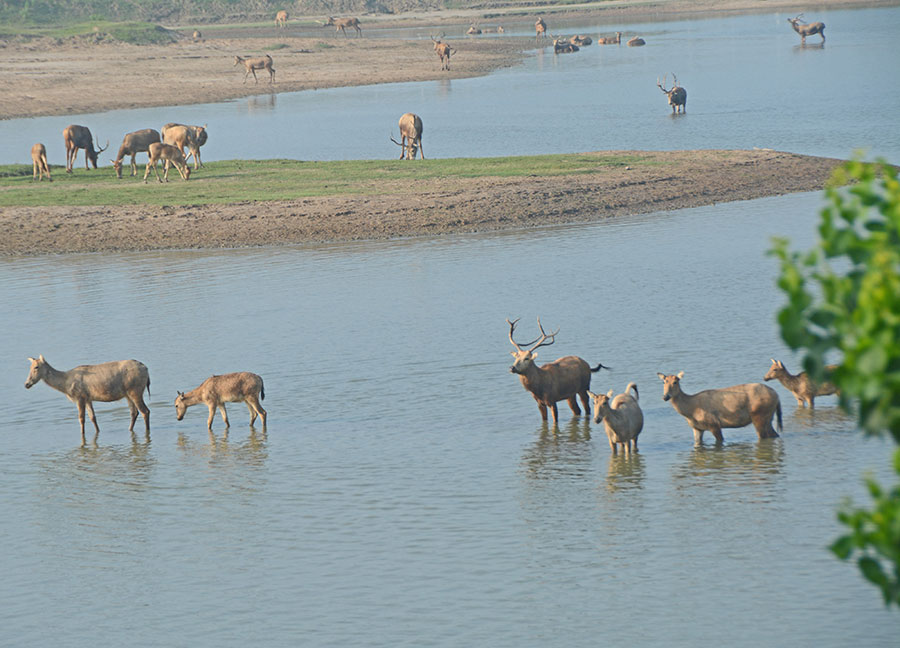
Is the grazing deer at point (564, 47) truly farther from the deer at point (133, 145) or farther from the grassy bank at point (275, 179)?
the deer at point (133, 145)

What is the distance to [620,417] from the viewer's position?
13.2m

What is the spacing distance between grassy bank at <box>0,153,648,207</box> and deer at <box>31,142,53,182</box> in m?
0.23

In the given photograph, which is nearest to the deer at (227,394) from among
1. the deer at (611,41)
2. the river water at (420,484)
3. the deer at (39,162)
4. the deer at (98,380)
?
the river water at (420,484)

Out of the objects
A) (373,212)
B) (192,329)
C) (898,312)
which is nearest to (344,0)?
(373,212)

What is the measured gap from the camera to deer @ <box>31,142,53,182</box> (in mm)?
30156

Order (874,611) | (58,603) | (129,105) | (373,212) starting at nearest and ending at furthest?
(874,611) < (58,603) < (373,212) < (129,105)

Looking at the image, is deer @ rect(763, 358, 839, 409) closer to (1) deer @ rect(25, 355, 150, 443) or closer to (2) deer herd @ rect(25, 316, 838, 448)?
(2) deer herd @ rect(25, 316, 838, 448)

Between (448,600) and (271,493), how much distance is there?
122 inches

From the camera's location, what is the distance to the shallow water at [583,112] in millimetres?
36656

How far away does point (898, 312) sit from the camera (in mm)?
3824

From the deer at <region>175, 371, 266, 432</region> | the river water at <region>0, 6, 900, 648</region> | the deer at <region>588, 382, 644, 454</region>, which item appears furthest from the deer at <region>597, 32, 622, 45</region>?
the deer at <region>588, 382, 644, 454</region>

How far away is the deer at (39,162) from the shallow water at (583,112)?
4.99 metres

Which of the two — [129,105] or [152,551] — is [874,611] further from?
[129,105]

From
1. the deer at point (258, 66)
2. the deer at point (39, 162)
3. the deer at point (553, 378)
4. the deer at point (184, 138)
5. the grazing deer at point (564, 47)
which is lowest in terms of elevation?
the deer at point (553, 378)
